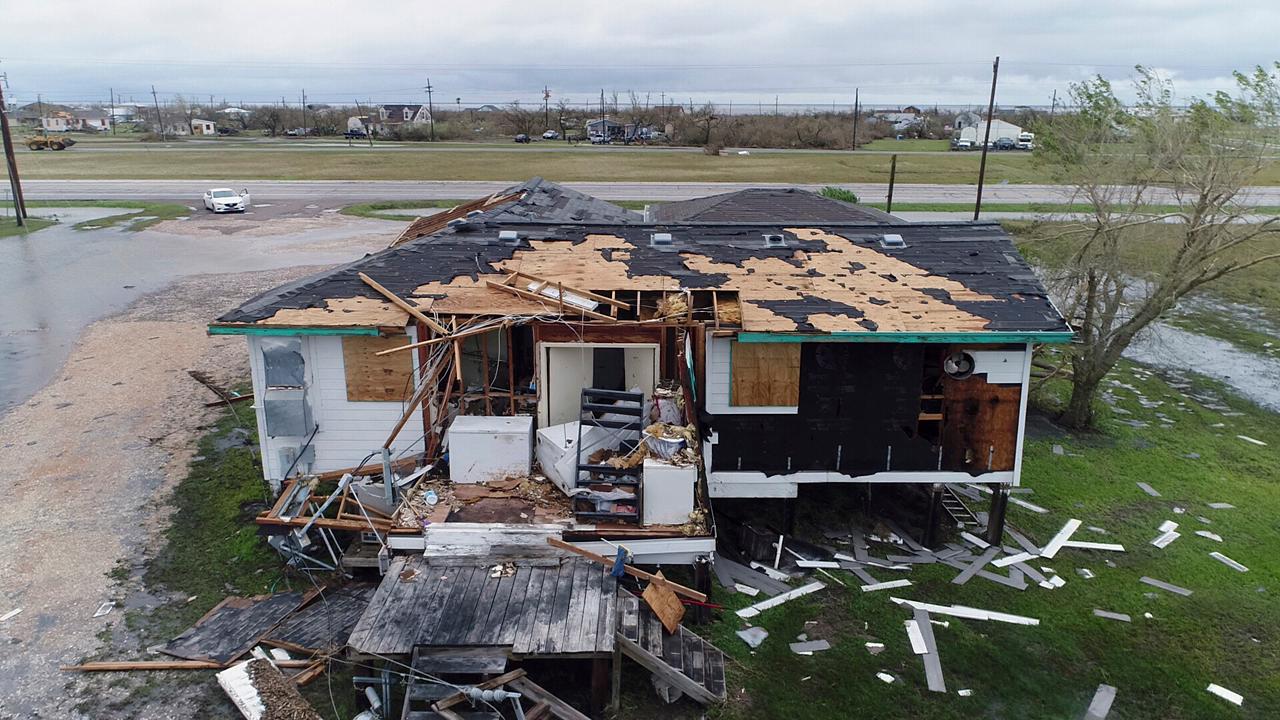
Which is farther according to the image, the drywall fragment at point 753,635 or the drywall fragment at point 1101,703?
the drywall fragment at point 753,635

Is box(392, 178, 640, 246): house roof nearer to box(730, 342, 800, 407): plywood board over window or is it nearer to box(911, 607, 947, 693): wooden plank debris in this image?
box(730, 342, 800, 407): plywood board over window

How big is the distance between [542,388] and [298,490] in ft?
12.1

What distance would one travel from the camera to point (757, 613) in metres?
11.0

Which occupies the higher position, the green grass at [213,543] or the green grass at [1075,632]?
the green grass at [213,543]

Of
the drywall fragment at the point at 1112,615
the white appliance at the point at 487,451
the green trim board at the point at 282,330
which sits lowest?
the drywall fragment at the point at 1112,615

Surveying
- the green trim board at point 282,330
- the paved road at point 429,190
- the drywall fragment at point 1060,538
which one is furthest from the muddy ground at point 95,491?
the paved road at point 429,190

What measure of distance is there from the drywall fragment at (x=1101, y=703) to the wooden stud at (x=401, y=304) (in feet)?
30.1

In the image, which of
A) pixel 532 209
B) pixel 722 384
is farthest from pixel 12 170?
pixel 722 384

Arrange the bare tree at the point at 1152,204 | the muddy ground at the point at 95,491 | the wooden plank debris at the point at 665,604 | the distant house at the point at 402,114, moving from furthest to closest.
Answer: the distant house at the point at 402,114
the bare tree at the point at 1152,204
the wooden plank debris at the point at 665,604
the muddy ground at the point at 95,491

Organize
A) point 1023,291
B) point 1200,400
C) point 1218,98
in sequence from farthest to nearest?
point 1200,400 < point 1218,98 < point 1023,291

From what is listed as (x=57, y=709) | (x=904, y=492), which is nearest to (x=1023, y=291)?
(x=904, y=492)

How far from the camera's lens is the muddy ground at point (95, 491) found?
9258 millimetres

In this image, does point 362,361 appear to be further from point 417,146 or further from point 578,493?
point 417,146

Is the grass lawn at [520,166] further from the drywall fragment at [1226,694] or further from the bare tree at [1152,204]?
the drywall fragment at [1226,694]
